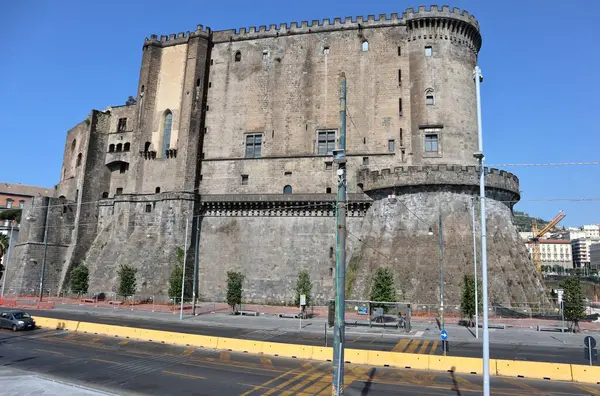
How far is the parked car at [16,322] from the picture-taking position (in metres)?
26.8

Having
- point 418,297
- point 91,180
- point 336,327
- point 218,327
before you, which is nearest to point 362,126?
point 418,297

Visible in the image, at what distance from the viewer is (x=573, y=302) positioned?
2948 centimetres

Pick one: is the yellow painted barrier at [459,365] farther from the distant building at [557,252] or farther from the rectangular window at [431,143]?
the distant building at [557,252]

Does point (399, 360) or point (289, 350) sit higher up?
point (399, 360)

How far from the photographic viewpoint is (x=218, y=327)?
2992 centimetres

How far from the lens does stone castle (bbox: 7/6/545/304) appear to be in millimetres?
39969

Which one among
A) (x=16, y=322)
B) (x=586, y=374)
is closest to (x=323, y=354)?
(x=586, y=374)

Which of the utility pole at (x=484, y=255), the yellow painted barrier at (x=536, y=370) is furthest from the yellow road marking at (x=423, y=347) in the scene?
the utility pole at (x=484, y=255)

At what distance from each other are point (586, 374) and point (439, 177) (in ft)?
83.5

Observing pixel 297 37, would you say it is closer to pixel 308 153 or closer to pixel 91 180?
pixel 308 153

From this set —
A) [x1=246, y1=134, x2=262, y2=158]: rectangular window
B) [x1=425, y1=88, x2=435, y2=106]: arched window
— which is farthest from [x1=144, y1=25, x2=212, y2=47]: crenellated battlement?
[x1=425, y1=88, x2=435, y2=106]: arched window

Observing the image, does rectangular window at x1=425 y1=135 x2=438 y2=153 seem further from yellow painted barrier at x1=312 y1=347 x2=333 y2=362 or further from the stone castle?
yellow painted barrier at x1=312 y1=347 x2=333 y2=362

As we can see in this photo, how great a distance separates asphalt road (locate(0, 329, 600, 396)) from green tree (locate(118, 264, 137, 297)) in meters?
19.5

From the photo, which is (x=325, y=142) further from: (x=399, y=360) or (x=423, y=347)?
(x=399, y=360)
